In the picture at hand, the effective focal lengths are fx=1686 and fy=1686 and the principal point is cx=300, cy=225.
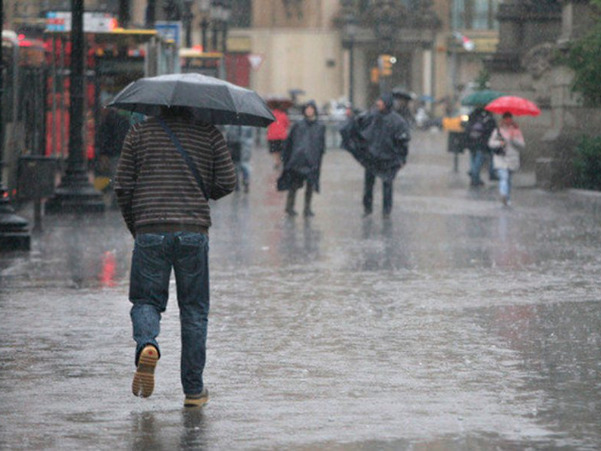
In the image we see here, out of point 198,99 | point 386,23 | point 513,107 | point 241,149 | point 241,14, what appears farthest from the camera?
point 386,23

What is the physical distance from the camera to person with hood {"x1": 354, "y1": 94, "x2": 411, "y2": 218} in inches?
952

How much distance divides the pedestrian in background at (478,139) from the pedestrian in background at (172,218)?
23.7 metres

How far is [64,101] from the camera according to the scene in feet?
90.9

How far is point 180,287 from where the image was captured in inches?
341

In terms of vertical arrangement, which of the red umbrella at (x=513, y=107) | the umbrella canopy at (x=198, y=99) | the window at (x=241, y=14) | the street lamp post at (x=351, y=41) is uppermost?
the window at (x=241, y=14)

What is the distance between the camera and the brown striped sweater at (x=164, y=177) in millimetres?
8547

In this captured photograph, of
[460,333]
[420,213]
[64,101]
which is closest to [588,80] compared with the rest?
[420,213]

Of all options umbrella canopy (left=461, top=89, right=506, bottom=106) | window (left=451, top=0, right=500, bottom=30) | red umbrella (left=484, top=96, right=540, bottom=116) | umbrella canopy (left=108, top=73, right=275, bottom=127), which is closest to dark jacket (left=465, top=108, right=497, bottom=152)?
umbrella canopy (left=461, top=89, right=506, bottom=106)

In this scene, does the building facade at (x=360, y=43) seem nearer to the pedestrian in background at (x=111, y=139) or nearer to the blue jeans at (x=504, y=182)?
the pedestrian in background at (x=111, y=139)

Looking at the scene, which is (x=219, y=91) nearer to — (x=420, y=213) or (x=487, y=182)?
(x=420, y=213)

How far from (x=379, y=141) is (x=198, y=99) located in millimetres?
15848

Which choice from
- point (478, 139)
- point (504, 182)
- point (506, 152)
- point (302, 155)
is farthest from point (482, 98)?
point (302, 155)

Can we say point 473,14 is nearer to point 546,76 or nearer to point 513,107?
point 546,76

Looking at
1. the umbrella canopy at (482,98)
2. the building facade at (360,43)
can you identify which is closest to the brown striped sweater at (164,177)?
the umbrella canopy at (482,98)
